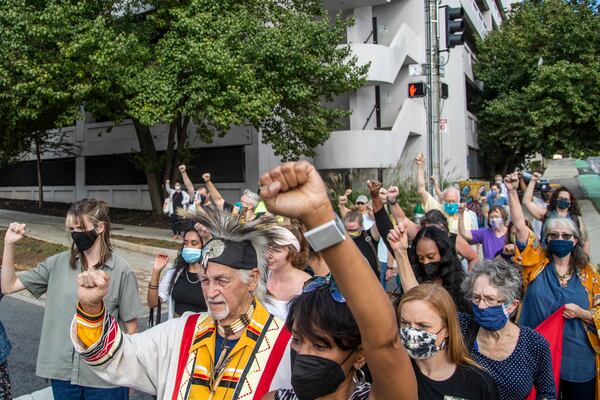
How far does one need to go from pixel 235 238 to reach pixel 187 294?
A: 1830mm

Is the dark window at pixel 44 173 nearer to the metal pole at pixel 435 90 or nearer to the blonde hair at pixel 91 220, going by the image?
the metal pole at pixel 435 90

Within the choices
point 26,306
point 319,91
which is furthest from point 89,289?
point 319,91

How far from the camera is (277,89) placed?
50.1 ft

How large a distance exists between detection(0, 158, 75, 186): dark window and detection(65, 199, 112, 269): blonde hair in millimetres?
26518

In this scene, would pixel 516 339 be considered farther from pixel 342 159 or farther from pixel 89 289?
pixel 342 159

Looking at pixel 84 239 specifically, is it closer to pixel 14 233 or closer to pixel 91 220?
pixel 91 220

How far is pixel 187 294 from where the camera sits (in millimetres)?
4031

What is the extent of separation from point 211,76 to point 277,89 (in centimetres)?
207

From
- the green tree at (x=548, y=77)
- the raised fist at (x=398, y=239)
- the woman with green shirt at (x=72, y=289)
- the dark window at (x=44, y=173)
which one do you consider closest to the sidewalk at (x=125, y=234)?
the dark window at (x=44, y=173)

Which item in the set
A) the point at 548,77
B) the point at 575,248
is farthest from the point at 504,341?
the point at 548,77

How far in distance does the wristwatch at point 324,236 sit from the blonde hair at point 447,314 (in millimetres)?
1250

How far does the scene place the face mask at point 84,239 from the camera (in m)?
3.57

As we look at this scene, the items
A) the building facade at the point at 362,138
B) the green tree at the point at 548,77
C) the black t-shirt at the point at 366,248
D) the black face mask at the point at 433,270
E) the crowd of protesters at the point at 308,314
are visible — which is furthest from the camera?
the green tree at the point at 548,77

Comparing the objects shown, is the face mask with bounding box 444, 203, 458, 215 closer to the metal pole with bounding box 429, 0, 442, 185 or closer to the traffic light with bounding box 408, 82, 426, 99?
the metal pole with bounding box 429, 0, 442, 185
